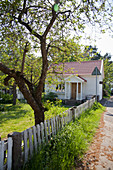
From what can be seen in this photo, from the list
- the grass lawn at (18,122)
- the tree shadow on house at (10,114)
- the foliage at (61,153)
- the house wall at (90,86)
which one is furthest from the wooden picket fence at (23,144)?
the house wall at (90,86)

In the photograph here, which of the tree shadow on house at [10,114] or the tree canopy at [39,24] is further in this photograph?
the tree shadow on house at [10,114]

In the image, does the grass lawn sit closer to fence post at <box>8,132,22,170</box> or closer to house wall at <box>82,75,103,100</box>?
fence post at <box>8,132,22,170</box>

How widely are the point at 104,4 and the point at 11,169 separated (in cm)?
610

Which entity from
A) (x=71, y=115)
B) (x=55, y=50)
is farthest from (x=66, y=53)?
(x=71, y=115)

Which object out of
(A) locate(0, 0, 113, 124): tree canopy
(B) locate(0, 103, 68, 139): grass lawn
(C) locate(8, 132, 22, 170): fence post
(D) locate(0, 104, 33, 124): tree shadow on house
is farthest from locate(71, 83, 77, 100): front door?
(C) locate(8, 132, 22, 170): fence post

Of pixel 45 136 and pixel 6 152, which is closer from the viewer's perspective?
pixel 6 152

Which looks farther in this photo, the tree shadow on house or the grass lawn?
the tree shadow on house

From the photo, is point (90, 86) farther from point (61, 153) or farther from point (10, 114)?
point (61, 153)

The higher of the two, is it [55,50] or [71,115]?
[55,50]

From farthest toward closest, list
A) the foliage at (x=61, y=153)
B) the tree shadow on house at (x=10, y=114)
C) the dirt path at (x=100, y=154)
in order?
the tree shadow on house at (x=10, y=114) < the dirt path at (x=100, y=154) < the foliage at (x=61, y=153)

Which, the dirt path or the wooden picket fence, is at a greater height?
the wooden picket fence

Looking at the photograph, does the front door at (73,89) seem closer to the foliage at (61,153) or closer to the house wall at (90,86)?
the house wall at (90,86)

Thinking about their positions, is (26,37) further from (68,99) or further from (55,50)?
(68,99)

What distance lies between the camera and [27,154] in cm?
337
